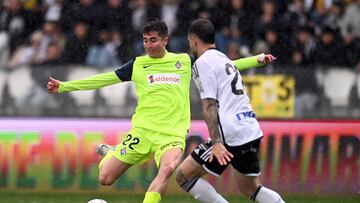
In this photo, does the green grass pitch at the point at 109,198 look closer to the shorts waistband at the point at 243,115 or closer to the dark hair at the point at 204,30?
the shorts waistband at the point at 243,115

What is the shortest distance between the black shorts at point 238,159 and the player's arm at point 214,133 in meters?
0.23

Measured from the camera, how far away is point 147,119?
402 inches

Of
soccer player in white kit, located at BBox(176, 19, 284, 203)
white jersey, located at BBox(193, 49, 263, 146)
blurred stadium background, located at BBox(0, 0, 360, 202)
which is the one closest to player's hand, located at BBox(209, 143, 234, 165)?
soccer player in white kit, located at BBox(176, 19, 284, 203)

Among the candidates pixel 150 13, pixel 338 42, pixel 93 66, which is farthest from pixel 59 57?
pixel 338 42

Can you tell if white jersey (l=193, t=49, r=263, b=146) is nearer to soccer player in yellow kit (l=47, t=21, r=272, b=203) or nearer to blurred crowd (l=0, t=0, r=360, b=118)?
soccer player in yellow kit (l=47, t=21, r=272, b=203)

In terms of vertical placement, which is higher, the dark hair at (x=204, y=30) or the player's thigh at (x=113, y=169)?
the dark hair at (x=204, y=30)

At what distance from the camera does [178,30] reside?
44.5 feet

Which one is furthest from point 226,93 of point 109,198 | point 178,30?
point 178,30

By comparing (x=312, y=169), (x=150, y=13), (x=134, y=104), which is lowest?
(x=312, y=169)

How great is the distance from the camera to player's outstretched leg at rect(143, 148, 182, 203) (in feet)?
31.9

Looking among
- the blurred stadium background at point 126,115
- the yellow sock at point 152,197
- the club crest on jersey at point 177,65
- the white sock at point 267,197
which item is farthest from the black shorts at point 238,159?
the blurred stadium background at point 126,115

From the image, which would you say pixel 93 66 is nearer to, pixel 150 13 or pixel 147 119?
pixel 150 13

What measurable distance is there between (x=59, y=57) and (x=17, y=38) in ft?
1.96

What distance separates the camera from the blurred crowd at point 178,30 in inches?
524
